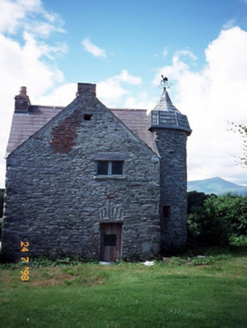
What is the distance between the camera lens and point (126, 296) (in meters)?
8.20

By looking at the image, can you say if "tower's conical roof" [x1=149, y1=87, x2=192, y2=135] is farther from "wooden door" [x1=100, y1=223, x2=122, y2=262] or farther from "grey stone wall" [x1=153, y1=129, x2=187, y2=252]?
"wooden door" [x1=100, y1=223, x2=122, y2=262]

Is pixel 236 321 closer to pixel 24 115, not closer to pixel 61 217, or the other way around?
pixel 61 217

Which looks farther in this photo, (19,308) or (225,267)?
(225,267)

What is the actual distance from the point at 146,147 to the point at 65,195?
4458 millimetres

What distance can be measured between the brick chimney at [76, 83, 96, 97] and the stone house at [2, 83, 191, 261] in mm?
49

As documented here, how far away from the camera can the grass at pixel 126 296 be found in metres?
6.74

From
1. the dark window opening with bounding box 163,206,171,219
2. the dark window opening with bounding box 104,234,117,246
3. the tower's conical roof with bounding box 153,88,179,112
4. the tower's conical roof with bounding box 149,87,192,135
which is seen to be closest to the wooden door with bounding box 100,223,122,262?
the dark window opening with bounding box 104,234,117,246

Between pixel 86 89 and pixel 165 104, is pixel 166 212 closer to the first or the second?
pixel 165 104

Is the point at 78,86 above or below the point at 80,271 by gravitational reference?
above

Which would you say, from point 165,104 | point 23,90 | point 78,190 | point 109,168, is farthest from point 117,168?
point 23,90

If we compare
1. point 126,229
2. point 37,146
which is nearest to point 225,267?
point 126,229

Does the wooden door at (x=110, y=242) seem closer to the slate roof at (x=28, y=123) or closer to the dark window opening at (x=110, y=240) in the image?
the dark window opening at (x=110, y=240)

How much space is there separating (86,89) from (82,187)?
485 cm

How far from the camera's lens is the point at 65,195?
13516 millimetres
